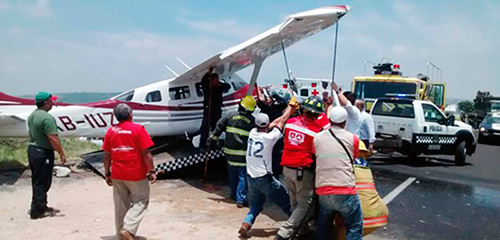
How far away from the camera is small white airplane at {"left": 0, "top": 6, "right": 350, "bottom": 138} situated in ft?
26.8

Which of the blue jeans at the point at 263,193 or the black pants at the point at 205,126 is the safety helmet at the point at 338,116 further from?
the black pants at the point at 205,126

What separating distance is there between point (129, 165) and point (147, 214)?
5.76 feet

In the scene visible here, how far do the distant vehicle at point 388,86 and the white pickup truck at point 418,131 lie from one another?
2.72 metres

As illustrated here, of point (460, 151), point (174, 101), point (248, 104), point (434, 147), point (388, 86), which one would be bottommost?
point (460, 151)

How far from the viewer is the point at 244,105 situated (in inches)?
260

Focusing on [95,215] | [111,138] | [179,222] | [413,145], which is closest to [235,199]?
[179,222]

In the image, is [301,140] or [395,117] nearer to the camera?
[301,140]

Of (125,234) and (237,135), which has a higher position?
(237,135)

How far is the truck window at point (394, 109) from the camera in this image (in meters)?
11.5

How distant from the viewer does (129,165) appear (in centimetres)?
486

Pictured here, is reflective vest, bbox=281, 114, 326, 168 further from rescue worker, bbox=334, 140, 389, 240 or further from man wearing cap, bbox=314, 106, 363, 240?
rescue worker, bbox=334, 140, 389, 240

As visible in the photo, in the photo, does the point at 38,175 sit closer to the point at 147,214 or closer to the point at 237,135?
the point at 147,214

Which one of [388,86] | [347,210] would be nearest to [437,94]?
[388,86]

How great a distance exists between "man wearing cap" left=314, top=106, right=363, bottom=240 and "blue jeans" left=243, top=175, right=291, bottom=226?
1021 mm
